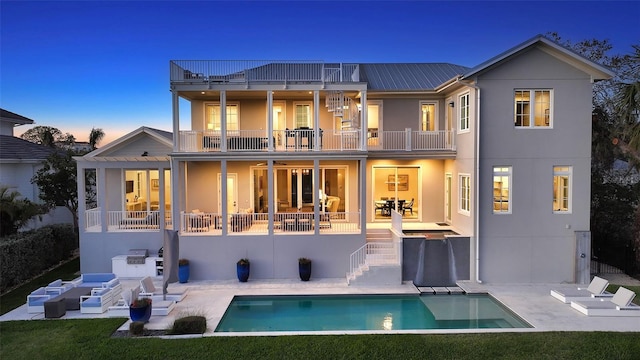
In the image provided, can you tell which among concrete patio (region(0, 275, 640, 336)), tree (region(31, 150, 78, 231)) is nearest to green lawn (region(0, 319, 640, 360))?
concrete patio (region(0, 275, 640, 336))

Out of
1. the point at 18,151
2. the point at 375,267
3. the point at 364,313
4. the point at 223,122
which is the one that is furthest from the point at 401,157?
Answer: the point at 18,151

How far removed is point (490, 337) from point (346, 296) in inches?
190

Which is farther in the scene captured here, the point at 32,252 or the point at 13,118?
the point at 13,118

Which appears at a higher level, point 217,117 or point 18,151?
point 217,117

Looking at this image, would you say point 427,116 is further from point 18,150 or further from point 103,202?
point 18,150

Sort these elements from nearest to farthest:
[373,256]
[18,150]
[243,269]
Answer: [243,269] → [373,256] → [18,150]

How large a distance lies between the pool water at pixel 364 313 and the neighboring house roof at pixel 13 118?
68.8ft

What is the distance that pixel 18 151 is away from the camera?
20094 mm

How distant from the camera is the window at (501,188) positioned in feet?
45.8

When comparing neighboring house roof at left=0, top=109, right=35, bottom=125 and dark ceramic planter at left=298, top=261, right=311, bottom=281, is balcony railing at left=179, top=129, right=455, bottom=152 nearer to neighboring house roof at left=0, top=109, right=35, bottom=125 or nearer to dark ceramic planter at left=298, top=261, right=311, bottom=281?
dark ceramic planter at left=298, top=261, right=311, bottom=281

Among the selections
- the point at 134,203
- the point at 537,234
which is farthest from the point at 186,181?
the point at 537,234

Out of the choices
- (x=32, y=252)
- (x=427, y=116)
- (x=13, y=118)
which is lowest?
(x=32, y=252)

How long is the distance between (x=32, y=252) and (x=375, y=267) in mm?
13553

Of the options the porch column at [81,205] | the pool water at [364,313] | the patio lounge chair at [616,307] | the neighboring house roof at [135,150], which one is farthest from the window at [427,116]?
the porch column at [81,205]
